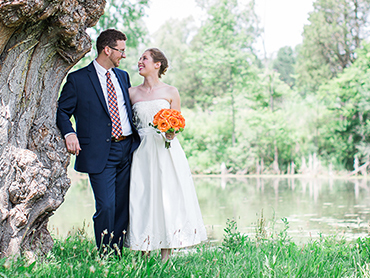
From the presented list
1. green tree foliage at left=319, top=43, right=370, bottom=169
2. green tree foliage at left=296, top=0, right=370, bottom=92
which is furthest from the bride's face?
green tree foliage at left=296, top=0, right=370, bottom=92

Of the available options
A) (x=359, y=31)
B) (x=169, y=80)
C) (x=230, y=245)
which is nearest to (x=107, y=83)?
(x=230, y=245)

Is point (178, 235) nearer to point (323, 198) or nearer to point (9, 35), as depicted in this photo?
point (9, 35)

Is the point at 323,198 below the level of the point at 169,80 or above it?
below

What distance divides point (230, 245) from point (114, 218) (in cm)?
123

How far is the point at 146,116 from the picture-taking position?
4.43 meters

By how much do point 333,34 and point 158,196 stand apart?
93.0 ft

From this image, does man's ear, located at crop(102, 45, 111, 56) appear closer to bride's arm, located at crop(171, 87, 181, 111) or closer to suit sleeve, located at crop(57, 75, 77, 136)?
suit sleeve, located at crop(57, 75, 77, 136)

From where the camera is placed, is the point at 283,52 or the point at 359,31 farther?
the point at 283,52

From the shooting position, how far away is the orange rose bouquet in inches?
159

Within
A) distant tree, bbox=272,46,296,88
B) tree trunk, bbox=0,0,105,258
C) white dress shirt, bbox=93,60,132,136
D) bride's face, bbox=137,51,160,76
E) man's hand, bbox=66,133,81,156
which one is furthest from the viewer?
distant tree, bbox=272,46,296,88

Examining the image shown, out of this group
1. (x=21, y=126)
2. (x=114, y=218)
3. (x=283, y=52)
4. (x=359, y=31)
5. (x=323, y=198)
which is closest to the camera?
(x=21, y=126)

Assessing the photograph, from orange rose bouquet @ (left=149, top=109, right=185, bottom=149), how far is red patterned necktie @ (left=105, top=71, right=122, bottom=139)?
1.19 feet

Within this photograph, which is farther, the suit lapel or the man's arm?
the suit lapel

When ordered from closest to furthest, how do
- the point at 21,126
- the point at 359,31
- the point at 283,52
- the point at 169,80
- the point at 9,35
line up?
the point at 9,35
the point at 21,126
the point at 359,31
the point at 169,80
the point at 283,52
